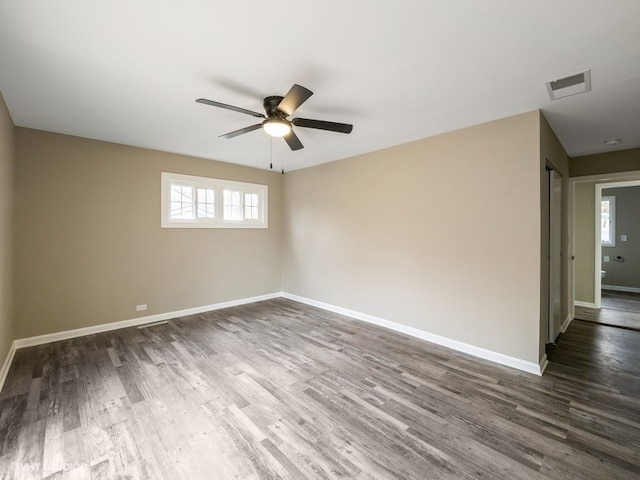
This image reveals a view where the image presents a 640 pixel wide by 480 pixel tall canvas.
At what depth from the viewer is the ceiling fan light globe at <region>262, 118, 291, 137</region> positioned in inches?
96.1

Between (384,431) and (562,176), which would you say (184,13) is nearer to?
(384,431)

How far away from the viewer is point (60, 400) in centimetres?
224

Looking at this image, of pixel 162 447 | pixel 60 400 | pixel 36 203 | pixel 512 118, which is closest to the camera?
pixel 162 447

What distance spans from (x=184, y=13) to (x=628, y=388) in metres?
4.53

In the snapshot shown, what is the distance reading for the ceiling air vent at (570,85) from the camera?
211 centimetres

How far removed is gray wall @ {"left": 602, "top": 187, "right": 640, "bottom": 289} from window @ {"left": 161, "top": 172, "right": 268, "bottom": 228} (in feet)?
26.7

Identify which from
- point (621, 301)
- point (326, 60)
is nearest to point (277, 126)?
point (326, 60)

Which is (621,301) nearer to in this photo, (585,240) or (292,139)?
(585,240)

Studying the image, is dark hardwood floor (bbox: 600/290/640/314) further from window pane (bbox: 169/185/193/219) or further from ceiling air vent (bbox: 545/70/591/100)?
window pane (bbox: 169/185/193/219)

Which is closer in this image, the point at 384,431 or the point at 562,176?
the point at 384,431

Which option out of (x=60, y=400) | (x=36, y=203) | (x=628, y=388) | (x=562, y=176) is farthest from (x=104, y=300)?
(x=562, y=176)

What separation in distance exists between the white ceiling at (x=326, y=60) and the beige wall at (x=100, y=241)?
630 mm

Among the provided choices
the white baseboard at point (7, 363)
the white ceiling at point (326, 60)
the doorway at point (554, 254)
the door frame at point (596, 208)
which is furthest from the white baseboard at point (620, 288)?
the white baseboard at point (7, 363)

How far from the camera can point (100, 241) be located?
3.77 m
